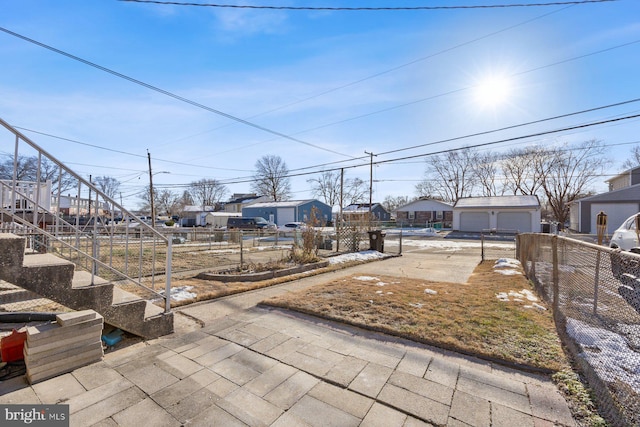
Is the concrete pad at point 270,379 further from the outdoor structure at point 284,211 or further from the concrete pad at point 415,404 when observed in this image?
the outdoor structure at point 284,211

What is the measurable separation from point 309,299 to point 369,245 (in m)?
7.74

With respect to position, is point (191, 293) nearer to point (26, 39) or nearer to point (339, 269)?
point (339, 269)

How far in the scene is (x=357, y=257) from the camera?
9992 millimetres

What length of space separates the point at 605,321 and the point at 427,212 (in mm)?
36803

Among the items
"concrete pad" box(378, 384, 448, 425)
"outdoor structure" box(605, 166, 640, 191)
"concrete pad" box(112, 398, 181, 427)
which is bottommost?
"concrete pad" box(112, 398, 181, 427)

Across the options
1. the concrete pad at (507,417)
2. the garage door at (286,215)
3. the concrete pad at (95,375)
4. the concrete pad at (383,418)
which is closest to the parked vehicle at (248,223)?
the garage door at (286,215)

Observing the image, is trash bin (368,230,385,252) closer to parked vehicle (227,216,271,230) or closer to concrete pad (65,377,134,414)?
concrete pad (65,377,134,414)

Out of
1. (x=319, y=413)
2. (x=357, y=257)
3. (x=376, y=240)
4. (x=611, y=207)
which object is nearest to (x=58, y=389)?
(x=319, y=413)

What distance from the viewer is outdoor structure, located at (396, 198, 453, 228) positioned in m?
36.5

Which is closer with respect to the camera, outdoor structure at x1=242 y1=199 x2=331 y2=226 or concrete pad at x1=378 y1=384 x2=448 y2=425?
concrete pad at x1=378 y1=384 x2=448 y2=425

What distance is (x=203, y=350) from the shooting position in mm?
2992

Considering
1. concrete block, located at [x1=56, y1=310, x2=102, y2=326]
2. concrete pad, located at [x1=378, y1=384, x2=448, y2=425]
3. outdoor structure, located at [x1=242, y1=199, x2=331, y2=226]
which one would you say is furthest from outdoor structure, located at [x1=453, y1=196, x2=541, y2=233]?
concrete block, located at [x1=56, y1=310, x2=102, y2=326]

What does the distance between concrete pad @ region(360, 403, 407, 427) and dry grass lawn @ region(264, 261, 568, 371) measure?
1.26 meters

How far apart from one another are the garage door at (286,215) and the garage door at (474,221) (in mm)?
17936
